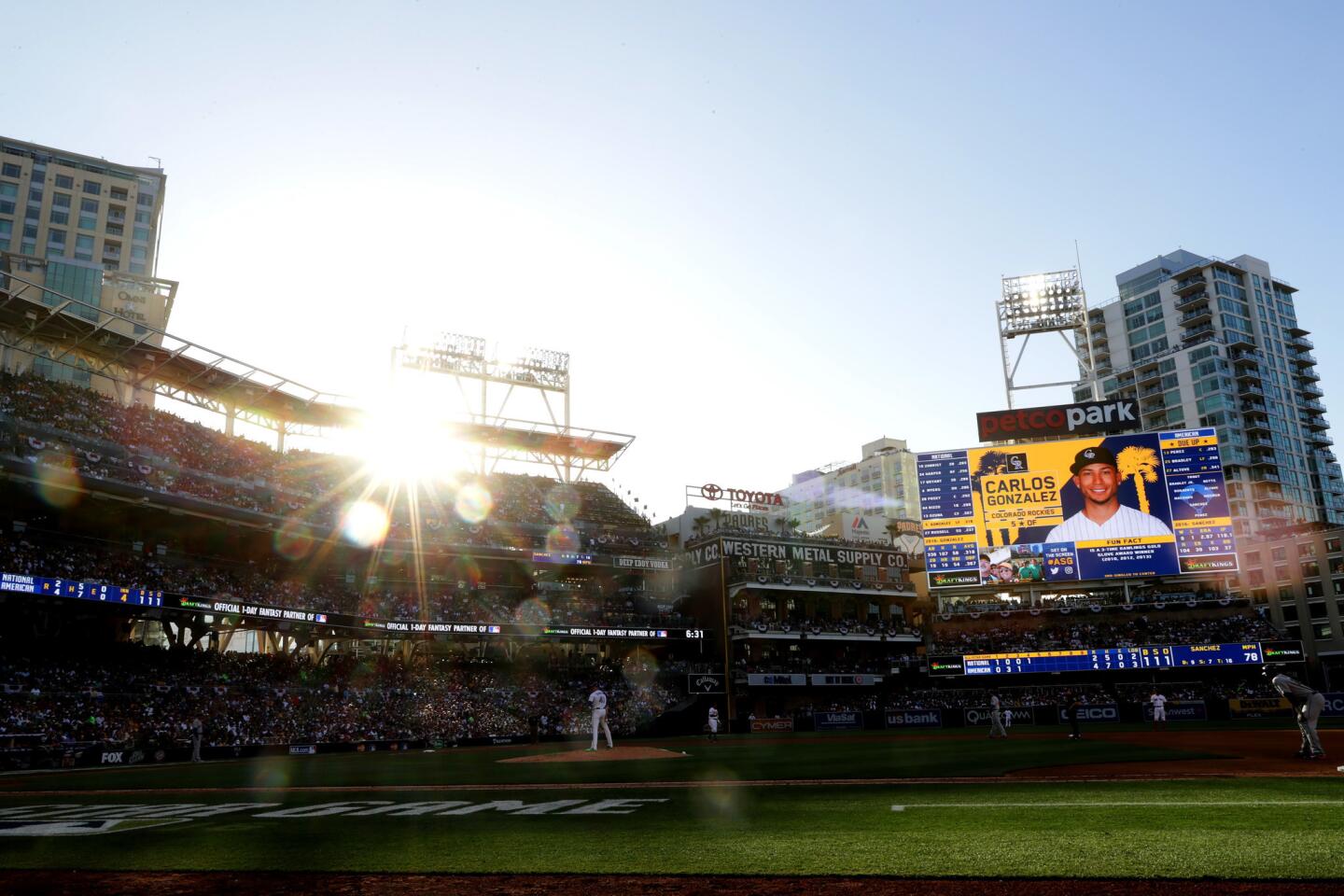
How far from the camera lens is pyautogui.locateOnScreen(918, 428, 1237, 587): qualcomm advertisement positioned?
5153 centimetres

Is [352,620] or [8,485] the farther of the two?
[352,620]

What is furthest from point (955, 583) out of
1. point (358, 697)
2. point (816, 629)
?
point (358, 697)

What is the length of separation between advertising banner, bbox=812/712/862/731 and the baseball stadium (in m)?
0.17

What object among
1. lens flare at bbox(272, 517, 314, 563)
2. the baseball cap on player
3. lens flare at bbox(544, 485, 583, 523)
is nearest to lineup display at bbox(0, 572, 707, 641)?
lens flare at bbox(272, 517, 314, 563)

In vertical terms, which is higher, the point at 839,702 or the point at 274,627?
the point at 274,627

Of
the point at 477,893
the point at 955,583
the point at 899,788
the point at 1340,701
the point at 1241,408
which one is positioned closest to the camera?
the point at 477,893

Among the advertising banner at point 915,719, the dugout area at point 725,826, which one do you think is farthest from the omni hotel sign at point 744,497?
the dugout area at point 725,826

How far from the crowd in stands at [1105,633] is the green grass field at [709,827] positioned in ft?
134

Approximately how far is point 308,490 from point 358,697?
41.4 feet

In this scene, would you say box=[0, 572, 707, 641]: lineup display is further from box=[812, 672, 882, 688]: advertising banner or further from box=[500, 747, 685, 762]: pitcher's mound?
box=[500, 747, 685, 762]: pitcher's mound

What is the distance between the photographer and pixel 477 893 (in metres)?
7.26

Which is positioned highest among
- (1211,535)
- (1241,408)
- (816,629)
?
(1241,408)

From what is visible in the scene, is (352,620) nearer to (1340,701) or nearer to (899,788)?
(899,788)

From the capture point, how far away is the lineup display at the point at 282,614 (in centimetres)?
3241
